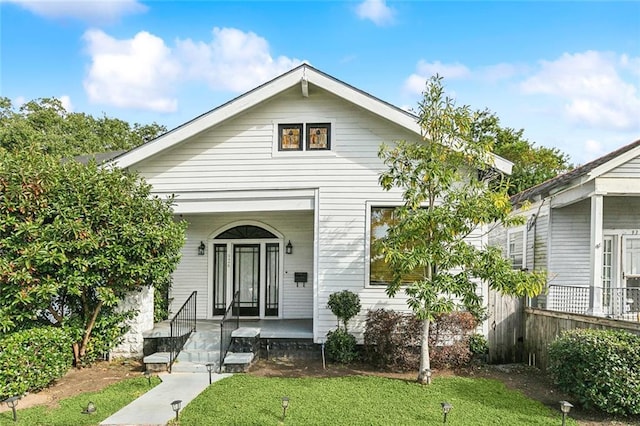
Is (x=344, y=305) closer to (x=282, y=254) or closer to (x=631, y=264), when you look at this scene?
(x=282, y=254)

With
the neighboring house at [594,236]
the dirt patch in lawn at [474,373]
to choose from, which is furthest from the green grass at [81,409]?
the neighboring house at [594,236]

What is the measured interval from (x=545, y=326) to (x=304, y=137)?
244 inches

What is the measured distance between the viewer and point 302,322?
403 inches

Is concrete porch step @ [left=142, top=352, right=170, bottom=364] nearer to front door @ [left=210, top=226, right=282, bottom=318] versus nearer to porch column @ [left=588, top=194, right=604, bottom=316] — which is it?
front door @ [left=210, top=226, right=282, bottom=318]

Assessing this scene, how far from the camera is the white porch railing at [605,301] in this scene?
9.97 metres

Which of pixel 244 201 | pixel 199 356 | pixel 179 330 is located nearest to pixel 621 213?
pixel 244 201

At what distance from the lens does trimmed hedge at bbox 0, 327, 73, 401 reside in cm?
620

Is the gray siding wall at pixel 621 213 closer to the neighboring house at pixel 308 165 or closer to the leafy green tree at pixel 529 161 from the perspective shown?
the neighboring house at pixel 308 165

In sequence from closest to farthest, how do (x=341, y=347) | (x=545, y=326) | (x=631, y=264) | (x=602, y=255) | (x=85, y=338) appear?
1. (x=545, y=326)
2. (x=85, y=338)
3. (x=341, y=347)
4. (x=602, y=255)
5. (x=631, y=264)

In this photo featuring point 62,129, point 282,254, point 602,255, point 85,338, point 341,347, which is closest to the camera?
point 85,338

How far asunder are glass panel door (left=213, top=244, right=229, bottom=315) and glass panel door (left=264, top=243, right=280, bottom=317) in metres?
1.15

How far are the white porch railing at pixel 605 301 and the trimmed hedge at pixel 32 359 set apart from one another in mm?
10508

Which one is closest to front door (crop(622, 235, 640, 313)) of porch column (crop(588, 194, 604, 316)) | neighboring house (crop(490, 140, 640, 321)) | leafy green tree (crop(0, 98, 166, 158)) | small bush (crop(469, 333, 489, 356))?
neighboring house (crop(490, 140, 640, 321))

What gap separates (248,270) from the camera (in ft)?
35.8
